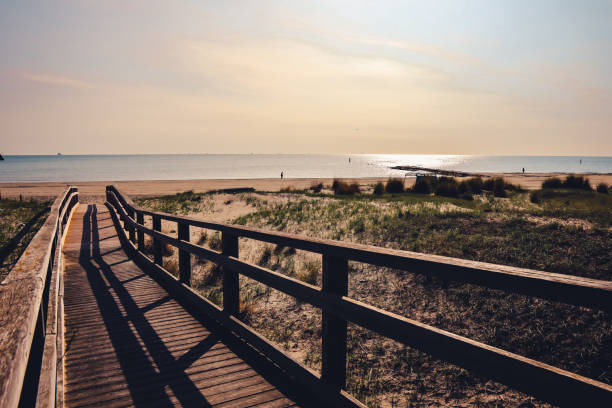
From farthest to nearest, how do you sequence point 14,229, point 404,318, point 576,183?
point 576,183 → point 14,229 → point 404,318

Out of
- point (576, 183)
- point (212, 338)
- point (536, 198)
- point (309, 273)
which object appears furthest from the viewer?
point (576, 183)

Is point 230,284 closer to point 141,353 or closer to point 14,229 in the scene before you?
point 141,353

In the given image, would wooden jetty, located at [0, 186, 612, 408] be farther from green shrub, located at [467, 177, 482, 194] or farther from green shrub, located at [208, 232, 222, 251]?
green shrub, located at [467, 177, 482, 194]

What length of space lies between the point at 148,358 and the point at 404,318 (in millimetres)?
2891

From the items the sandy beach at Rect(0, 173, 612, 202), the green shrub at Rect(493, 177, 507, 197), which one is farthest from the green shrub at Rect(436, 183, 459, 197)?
the sandy beach at Rect(0, 173, 612, 202)

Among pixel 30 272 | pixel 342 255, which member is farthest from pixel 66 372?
pixel 342 255

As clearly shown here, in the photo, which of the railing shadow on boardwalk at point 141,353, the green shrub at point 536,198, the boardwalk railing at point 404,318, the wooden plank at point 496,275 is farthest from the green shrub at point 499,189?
the wooden plank at point 496,275

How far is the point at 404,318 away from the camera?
2.47 meters

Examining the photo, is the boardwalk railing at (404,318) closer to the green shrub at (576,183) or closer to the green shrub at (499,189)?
the green shrub at (499,189)

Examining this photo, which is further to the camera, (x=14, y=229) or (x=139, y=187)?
(x=139, y=187)

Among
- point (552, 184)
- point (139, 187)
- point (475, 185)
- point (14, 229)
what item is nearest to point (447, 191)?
point (475, 185)

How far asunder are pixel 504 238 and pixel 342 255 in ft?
25.3

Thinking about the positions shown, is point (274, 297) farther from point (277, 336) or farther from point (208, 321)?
point (208, 321)

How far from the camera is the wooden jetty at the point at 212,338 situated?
1.75 metres
